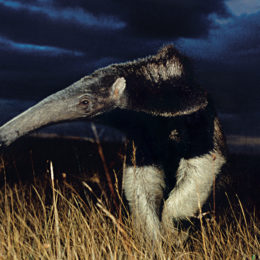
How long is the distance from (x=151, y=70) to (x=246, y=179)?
5099 millimetres

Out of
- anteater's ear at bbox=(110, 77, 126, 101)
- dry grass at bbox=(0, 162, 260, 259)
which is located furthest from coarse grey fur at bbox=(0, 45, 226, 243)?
dry grass at bbox=(0, 162, 260, 259)

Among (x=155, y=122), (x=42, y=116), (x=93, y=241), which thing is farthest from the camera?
(x=155, y=122)

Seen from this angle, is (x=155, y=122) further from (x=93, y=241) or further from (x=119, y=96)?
(x=93, y=241)

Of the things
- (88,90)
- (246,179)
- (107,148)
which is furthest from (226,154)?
(107,148)

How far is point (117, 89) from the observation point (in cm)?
394

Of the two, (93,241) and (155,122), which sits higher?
(155,122)

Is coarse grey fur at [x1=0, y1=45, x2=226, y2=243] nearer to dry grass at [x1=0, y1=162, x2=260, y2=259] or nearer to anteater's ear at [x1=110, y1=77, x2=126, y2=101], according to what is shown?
anteater's ear at [x1=110, y1=77, x2=126, y2=101]

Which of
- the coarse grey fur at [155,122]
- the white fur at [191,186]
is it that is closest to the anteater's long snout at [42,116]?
the coarse grey fur at [155,122]

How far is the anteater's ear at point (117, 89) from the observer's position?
389 cm

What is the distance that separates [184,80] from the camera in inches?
163

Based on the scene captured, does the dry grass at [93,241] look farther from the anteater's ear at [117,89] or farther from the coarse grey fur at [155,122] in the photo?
the anteater's ear at [117,89]

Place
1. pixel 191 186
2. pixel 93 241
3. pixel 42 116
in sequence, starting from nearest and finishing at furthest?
pixel 93 241, pixel 42 116, pixel 191 186

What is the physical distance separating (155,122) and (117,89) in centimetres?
62

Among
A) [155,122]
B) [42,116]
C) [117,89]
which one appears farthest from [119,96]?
[42,116]
